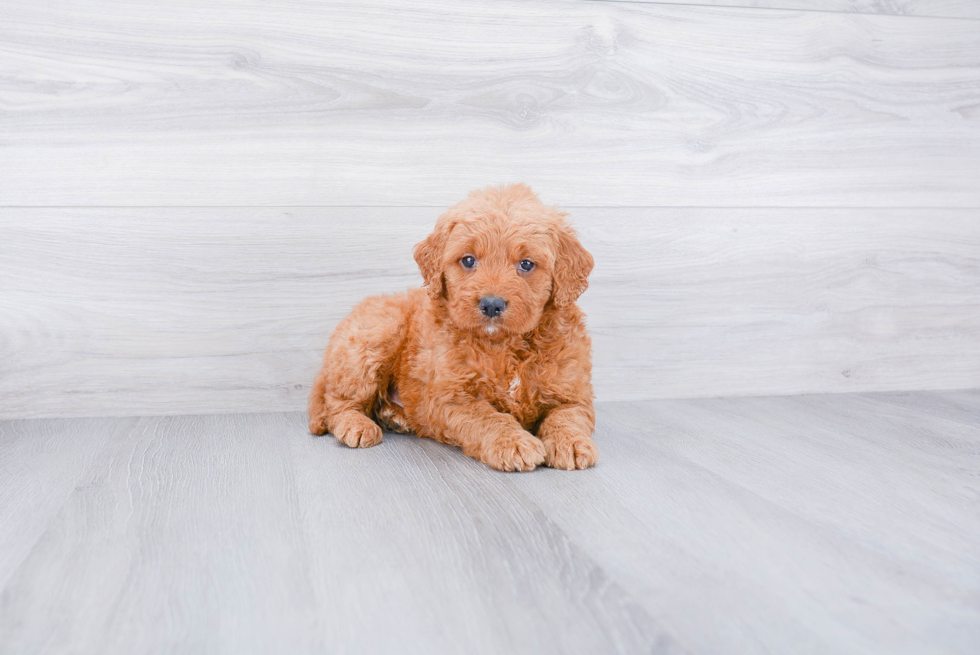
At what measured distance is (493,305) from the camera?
1.58 meters

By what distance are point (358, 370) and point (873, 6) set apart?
2.13m

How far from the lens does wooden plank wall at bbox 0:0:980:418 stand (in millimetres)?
2057

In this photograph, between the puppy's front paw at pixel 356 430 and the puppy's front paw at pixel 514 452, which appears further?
the puppy's front paw at pixel 356 430

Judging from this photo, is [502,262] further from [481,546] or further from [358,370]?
[481,546]

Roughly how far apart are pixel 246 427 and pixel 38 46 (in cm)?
122

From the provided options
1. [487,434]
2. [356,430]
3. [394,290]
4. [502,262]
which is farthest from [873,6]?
[356,430]

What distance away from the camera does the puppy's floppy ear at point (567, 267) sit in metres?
1.68

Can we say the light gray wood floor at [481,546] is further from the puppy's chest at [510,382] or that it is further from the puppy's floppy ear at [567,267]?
the puppy's floppy ear at [567,267]

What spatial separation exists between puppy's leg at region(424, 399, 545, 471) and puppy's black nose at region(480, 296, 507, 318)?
0.25m

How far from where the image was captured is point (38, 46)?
6.59 ft

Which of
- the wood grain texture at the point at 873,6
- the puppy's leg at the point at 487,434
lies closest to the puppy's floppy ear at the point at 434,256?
the puppy's leg at the point at 487,434

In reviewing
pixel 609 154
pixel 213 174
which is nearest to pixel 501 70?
pixel 609 154

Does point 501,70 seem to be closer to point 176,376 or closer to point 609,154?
point 609,154

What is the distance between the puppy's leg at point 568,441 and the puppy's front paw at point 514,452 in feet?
0.11
